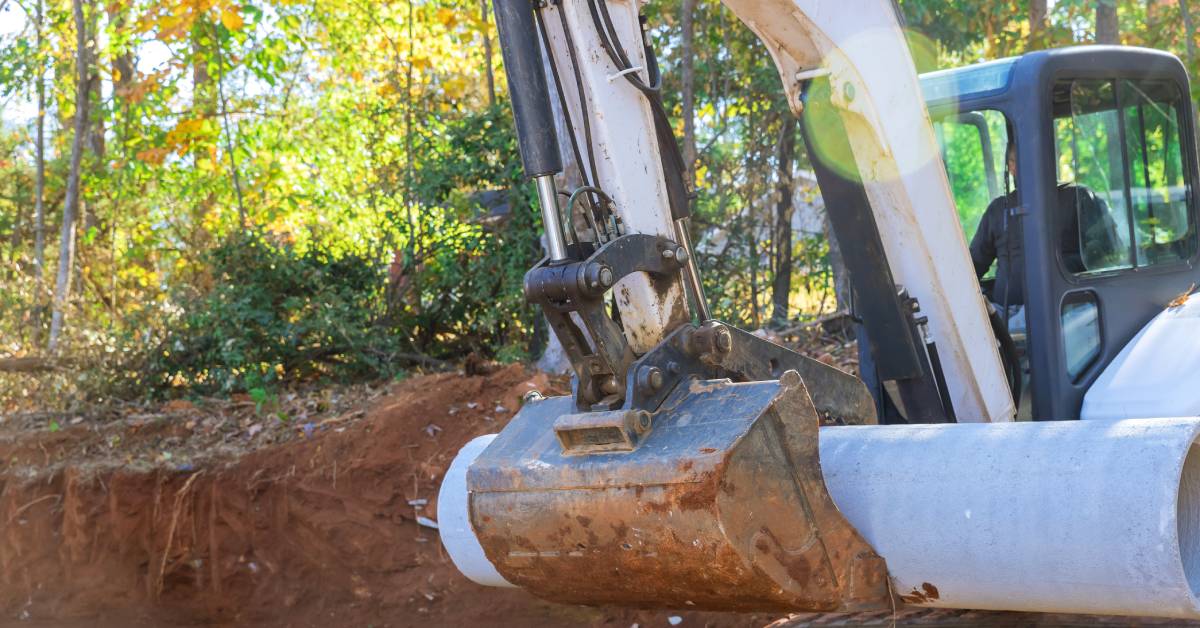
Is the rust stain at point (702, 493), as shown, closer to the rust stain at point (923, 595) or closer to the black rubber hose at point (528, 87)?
the rust stain at point (923, 595)

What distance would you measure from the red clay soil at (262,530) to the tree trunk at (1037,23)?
21.5 feet

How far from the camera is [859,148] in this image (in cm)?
411

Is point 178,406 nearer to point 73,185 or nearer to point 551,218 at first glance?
point 73,185

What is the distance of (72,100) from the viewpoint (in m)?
14.4

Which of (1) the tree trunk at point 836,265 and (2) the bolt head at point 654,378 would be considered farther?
(1) the tree trunk at point 836,265

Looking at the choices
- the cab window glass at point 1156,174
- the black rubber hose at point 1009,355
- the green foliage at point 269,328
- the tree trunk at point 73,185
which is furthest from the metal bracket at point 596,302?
the tree trunk at point 73,185

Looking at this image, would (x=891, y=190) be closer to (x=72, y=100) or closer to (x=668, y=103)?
(x=668, y=103)

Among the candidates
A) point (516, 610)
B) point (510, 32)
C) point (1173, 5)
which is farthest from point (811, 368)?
point (1173, 5)

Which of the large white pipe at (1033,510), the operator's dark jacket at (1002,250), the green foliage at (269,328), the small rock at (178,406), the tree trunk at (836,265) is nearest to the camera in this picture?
the large white pipe at (1033,510)

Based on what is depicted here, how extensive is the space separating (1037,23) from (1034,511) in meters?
9.74

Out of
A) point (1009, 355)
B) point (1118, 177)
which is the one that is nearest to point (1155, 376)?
point (1009, 355)

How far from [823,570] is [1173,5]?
11633mm

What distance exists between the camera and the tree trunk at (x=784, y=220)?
450 inches

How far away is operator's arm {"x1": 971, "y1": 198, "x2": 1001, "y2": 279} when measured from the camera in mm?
4730
